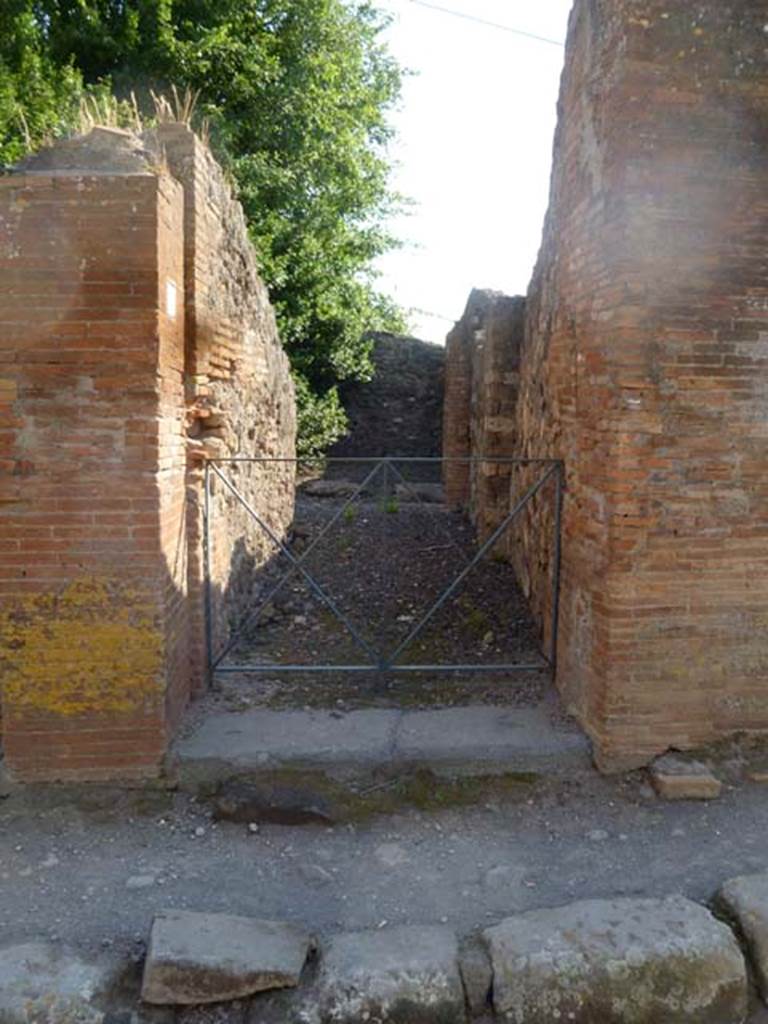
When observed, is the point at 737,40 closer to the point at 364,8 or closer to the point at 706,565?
the point at 706,565

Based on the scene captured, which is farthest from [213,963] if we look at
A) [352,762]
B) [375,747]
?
[375,747]

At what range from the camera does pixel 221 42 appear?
1312cm

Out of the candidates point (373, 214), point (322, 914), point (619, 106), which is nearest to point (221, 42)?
point (373, 214)

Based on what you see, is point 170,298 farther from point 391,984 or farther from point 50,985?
point 391,984

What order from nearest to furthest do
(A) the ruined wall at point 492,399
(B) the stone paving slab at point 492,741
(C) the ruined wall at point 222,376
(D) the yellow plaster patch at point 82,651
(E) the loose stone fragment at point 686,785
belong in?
1. (D) the yellow plaster patch at point 82,651
2. (E) the loose stone fragment at point 686,785
3. (B) the stone paving slab at point 492,741
4. (C) the ruined wall at point 222,376
5. (A) the ruined wall at point 492,399

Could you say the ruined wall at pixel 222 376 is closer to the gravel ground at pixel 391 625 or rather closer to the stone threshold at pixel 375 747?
the gravel ground at pixel 391 625

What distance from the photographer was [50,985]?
2.80 m

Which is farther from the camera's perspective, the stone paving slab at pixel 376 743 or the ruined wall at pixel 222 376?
the ruined wall at pixel 222 376

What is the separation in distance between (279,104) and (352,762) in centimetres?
1327

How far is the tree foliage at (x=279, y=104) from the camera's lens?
12.8m

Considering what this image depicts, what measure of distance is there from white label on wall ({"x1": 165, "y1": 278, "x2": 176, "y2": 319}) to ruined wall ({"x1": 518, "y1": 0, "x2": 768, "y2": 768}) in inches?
90.0

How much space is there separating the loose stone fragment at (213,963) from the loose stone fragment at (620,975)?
81 centimetres

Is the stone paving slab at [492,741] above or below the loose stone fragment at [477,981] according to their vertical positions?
above

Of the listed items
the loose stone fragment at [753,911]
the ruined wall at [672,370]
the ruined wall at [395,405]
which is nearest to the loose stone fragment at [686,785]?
the ruined wall at [672,370]
